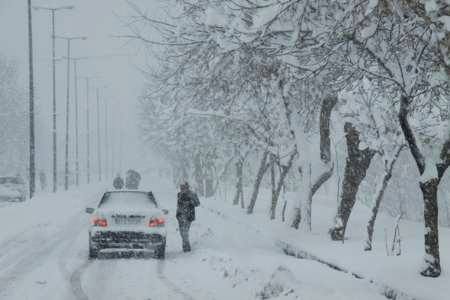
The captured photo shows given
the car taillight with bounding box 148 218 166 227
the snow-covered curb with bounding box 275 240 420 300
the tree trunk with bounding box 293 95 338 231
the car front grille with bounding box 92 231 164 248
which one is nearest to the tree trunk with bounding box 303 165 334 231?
the tree trunk with bounding box 293 95 338 231

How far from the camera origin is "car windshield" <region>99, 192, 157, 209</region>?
683 inches

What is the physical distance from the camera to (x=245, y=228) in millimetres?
23797

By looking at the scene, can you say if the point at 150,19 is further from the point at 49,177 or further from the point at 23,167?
the point at 49,177

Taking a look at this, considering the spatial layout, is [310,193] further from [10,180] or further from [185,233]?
[10,180]

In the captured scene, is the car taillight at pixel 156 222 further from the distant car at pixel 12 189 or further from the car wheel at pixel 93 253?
the distant car at pixel 12 189

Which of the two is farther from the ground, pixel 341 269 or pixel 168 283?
pixel 341 269

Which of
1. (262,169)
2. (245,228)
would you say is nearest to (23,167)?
(262,169)

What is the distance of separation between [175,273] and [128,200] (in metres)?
4.35

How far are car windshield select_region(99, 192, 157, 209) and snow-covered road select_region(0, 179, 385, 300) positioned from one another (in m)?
1.25

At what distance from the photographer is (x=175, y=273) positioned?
13.8 meters

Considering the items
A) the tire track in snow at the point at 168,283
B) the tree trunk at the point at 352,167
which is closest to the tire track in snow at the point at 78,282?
the tire track in snow at the point at 168,283

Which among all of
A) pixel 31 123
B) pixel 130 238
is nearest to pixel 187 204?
pixel 130 238

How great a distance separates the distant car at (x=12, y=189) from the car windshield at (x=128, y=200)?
2683 cm

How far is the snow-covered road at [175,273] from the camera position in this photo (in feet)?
35.7
